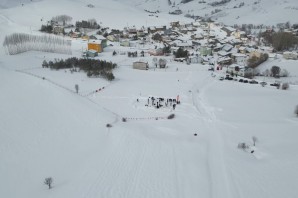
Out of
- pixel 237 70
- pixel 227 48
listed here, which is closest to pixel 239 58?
pixel 237 70

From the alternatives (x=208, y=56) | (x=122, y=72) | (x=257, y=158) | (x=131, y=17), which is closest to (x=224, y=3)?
(x=131, y=17)

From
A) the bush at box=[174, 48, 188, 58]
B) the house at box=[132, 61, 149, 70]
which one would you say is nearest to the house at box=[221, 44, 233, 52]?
the bush at box=[174, 48, 188, 58]

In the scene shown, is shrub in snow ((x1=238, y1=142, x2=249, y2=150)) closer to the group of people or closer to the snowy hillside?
the group of people

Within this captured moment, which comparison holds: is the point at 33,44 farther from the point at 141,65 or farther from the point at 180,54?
Result: the point at 180,54

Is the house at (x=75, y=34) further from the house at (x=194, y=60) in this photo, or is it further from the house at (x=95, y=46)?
the house at (x=194, y=60)

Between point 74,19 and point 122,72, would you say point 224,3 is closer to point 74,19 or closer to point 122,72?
point 74,19

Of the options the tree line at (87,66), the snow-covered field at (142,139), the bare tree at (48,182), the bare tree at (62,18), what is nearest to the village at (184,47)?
the bare tree at (62,18)
